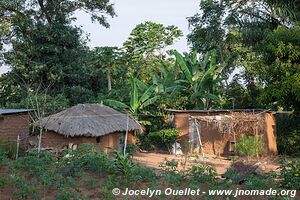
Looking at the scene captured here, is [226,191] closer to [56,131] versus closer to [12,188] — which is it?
[12,188]

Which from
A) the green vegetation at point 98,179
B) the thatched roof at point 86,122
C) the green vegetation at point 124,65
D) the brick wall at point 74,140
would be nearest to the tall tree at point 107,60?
the green vegetation at point 124,65

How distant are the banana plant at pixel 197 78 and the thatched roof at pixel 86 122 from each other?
3.48 m

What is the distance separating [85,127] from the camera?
47.5ft

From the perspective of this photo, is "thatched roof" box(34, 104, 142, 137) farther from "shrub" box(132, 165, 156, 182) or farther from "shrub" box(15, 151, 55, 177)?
"shrub" box(132, 165, 156, 182)

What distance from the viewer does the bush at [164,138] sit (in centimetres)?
1750

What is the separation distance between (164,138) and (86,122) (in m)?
4.45

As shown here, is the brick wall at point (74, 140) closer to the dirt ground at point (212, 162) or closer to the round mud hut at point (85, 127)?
the round mud hut at point (85, 127)

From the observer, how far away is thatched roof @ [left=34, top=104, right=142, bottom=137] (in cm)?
1445

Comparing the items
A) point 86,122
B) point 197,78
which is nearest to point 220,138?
point 197,78

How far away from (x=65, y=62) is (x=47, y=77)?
125 centimetres

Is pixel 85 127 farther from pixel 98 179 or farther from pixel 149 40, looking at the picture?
pixel 149 40

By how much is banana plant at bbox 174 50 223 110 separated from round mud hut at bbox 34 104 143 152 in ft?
11.2

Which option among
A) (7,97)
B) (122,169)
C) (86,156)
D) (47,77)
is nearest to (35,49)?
(47,77)

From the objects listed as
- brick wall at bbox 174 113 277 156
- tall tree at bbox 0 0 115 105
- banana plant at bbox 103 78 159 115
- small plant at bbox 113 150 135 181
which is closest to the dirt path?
brick wall at bbox 174 113 277 156
